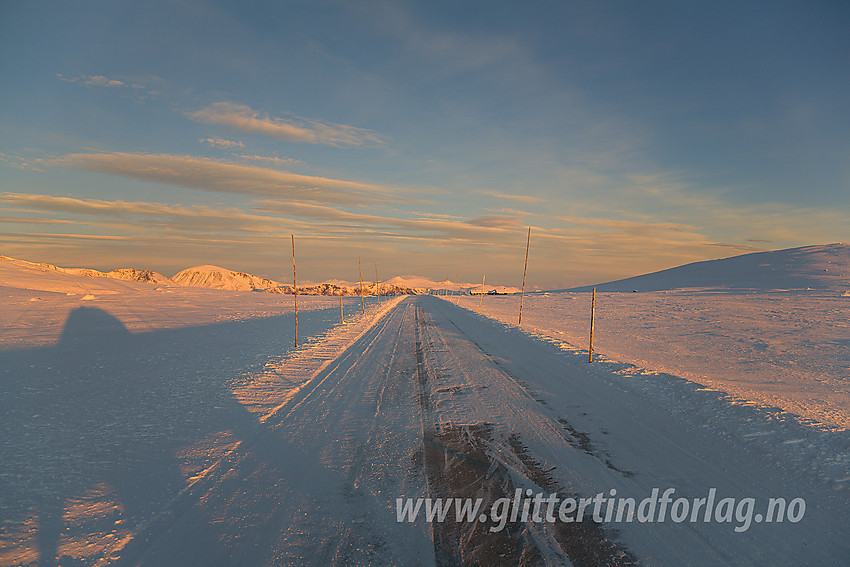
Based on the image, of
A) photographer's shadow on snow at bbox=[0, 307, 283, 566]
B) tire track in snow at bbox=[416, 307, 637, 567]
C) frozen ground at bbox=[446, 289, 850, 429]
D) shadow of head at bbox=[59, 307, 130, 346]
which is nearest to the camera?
tire track in snow at bbox=[416, 307, 637, 567]

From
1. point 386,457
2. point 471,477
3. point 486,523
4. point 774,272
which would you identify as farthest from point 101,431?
point 774,272

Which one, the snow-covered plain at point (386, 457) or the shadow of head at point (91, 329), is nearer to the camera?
the snow-covered plain at point (386, 457)

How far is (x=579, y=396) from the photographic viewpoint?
8.99 meters

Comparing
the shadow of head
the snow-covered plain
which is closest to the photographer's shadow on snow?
the snow-covered plain

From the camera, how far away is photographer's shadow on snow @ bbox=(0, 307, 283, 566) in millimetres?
4332

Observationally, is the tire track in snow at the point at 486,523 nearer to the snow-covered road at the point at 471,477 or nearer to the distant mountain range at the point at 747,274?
the snow-covered road at the point at 471,477

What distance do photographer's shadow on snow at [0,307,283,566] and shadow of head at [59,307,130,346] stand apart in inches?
124

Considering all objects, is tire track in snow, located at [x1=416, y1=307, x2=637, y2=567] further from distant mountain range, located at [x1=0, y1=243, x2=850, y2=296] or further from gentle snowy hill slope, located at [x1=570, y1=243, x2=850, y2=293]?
gentle snowy hill slope, located at [x1=570, y1=243, x2=850, y2=293]

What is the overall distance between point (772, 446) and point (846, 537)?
8.09 ft

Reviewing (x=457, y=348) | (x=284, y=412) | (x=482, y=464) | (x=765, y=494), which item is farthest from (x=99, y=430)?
(x=457, y=348)

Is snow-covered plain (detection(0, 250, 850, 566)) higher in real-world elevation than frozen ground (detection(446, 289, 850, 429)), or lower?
lower

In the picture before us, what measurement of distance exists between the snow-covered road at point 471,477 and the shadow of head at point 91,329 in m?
14.0

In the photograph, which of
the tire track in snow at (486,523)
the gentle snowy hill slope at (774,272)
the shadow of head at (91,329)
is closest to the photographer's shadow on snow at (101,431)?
the tire track in snow at (486,523)

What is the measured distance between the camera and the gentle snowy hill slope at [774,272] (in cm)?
5620
